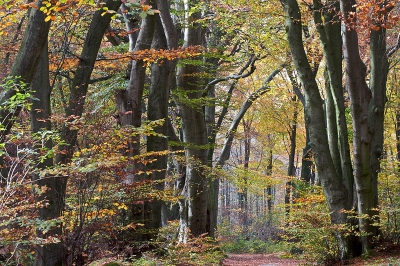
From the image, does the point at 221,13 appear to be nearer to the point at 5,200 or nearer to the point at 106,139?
the point at 106,139

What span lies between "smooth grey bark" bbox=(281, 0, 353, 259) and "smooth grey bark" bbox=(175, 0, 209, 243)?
119 inches

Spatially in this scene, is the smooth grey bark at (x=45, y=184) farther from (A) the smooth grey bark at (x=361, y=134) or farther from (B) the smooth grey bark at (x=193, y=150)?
(A) the smooth grey bark at (x=361, y=134)

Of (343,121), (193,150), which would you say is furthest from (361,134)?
(193,150)

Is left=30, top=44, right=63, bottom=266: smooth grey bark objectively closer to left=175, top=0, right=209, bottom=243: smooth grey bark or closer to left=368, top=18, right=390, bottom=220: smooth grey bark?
left=175, top=0, right=209, bottom=243: smooth grey bark

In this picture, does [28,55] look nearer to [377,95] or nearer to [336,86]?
[336,86]

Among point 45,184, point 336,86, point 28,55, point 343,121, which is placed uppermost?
point 336,86

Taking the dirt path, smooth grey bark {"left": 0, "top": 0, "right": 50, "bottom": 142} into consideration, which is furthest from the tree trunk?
smooth grey bark {"left": 0, "top": 0, "right": 50, "bottom": 142}

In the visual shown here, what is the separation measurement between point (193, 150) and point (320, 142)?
3.79m

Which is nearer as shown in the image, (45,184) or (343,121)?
(45,184)

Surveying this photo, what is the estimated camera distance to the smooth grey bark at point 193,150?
37.8ft

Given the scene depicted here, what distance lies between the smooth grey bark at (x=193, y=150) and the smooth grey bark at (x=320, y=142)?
3034mm

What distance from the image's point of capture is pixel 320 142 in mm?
8984

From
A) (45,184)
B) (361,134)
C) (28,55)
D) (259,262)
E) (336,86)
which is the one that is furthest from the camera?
(259,262)

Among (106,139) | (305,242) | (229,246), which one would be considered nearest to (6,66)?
(106,139)
